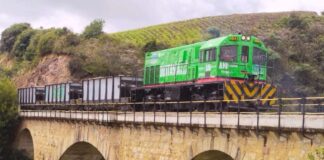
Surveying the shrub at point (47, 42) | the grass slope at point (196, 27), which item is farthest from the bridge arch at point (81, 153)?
the grass slope at point (196, 27)

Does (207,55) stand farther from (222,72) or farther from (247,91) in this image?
(247,91)

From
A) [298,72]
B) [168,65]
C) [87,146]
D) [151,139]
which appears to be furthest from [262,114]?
[298,72]

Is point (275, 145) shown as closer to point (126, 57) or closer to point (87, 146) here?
point (87, 146)

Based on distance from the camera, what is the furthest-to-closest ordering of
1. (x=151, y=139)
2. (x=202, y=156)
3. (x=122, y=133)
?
(x=122, y=133)
(x=151, y=139)
(x=202, y=156)

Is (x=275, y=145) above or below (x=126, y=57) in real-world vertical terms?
below

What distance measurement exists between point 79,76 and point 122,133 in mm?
40469

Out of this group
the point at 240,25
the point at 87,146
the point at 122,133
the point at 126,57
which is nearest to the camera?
the point at 122,133

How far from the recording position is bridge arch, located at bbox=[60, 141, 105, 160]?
34.5 m

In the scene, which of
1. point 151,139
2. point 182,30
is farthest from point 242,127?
point 182,30

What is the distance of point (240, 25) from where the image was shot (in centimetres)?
8281

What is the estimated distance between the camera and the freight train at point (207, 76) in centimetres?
2239

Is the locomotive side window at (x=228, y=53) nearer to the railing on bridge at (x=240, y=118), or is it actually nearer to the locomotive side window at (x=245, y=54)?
the locomotive side window at (x=245, y=54)

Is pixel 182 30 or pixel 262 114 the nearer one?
pixel 262 114

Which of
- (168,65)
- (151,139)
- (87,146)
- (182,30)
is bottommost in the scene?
(87,146)
